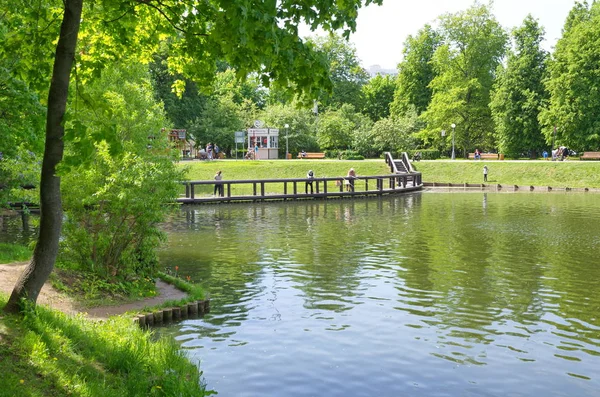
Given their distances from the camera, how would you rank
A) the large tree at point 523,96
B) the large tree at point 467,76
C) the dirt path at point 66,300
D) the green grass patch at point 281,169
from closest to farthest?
the dirt path at point 66,300 < the green grass patch at point 281,169 < the large tree at point 523,96 < the large tree at point 467,76

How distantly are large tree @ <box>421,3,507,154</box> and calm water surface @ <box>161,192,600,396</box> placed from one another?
4434 cm

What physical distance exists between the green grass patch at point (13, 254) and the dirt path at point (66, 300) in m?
1.14

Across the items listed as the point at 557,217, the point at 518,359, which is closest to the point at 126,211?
the point at 518,359

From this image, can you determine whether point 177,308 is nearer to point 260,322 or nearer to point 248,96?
point 260,322

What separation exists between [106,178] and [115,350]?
6.15 m

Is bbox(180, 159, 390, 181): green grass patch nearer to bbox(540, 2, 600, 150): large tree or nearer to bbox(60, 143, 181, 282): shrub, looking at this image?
bbox(540, 2, 600, 150): large tree

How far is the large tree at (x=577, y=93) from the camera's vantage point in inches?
2371

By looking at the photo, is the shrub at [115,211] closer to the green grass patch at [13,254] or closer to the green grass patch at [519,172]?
the green grass patch at [13,254]

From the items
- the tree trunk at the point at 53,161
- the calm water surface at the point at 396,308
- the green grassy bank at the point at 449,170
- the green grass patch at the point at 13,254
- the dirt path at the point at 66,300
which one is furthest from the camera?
the green grassy bank at the point at 449,170

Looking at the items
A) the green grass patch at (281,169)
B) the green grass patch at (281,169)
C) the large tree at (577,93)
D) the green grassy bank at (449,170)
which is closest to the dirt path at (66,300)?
the green grassy bank at (449,170)

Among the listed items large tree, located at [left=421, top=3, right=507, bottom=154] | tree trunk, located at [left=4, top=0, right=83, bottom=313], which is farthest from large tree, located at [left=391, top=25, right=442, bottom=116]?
tree trunk, located at [left=4, top=0, right=83, bottom=313]

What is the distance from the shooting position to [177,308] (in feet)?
43.5

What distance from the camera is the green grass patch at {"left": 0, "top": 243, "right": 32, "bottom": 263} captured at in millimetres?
15684

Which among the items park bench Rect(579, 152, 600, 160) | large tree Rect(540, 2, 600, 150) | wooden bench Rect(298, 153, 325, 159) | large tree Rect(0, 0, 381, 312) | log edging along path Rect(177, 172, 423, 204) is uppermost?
large tree Rect(540, 2, 600, 150)
